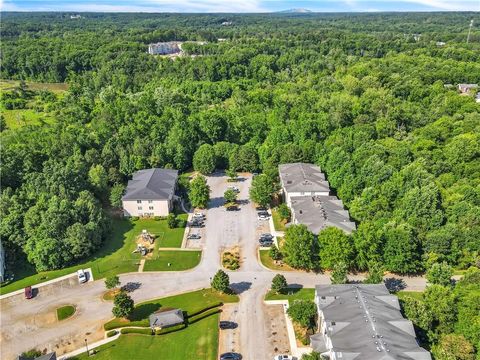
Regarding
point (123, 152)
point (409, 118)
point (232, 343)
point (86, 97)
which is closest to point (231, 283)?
point (232, 343)

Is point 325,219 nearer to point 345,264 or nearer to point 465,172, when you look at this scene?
point 345,264

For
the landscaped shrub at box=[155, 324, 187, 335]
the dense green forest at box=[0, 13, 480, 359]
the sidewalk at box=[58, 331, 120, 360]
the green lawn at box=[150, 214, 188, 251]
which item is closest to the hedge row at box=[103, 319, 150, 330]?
the sidewalk at box=[58, 331, 120, 360]

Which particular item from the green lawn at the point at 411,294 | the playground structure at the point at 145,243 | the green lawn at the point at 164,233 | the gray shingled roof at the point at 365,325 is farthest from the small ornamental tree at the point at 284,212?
the gray shingled roof at the point at 365,325

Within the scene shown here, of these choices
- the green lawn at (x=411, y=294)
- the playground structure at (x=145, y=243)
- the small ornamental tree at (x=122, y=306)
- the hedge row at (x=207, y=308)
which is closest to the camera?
the small ornamental tree at (x=122, y=306)

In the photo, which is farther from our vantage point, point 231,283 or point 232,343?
point 231,283

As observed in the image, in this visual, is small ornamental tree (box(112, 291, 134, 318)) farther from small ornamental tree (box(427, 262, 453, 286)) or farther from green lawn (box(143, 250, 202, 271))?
small ornamental tree (box(427, 262, 453, 286))

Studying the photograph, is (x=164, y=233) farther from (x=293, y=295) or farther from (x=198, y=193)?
(x=293, y=295)

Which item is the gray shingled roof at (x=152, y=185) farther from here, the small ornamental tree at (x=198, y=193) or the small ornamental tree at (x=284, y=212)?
the small ornamental tree at (x=284, y=212)

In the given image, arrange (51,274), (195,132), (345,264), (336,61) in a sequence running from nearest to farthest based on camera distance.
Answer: (345,264) < (51,274) < (195,132) < (336,61)
